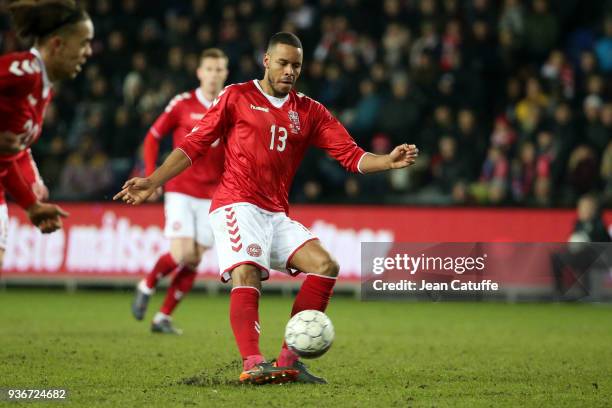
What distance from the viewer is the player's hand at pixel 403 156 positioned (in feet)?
22.0

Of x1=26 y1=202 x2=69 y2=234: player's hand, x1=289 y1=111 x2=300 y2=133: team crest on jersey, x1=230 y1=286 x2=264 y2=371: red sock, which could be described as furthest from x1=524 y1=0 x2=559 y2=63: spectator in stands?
x1=26 y1=202 x2=69 y2=234: player's hand

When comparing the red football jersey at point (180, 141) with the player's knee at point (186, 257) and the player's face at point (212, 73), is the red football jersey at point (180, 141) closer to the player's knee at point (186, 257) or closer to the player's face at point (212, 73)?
the player's face at point (212, 73)

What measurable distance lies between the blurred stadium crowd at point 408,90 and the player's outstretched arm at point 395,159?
823 cm

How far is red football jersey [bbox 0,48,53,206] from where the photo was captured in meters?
5.45

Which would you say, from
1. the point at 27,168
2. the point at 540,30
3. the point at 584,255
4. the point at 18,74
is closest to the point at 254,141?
the point at 27,168

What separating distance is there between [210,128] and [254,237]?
0.80 meters

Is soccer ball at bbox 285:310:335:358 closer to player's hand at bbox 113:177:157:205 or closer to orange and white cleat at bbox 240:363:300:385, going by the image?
orange and white cleat at bbox 240:363:300:385

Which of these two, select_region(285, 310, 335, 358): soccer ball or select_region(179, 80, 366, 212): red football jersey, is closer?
select_region(285, 310, 335, 358): soccer ball

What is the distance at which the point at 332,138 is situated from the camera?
23.8 ft

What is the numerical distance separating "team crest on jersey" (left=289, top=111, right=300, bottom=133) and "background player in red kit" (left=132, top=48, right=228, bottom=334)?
3162 mm

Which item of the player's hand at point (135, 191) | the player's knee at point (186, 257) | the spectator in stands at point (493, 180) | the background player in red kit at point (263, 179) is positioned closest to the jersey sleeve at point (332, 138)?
the background player in red kit at point (263, 179)

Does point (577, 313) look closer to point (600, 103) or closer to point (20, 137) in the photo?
point (600, 103)

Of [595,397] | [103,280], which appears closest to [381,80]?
[103,280]

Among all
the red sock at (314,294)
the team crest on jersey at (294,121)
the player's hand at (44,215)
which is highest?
the team crest on jersey at (294,121)
